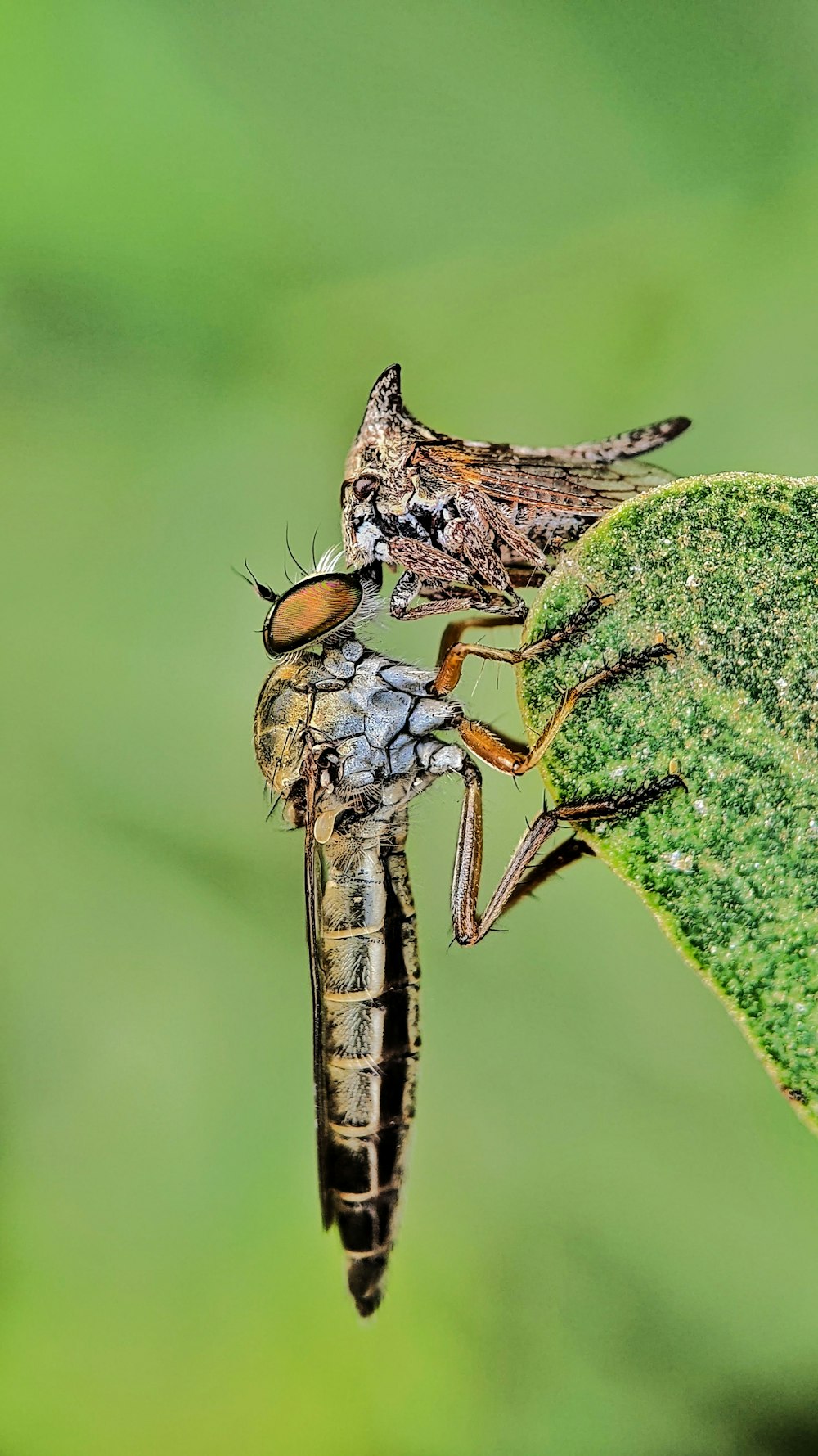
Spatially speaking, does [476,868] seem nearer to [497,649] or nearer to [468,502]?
[497,649]

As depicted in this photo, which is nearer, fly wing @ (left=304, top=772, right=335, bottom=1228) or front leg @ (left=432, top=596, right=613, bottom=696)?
front leg @ (left=432, top=596, right=613, bottom=696)

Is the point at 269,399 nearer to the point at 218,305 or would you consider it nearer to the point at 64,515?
the point at 218,305

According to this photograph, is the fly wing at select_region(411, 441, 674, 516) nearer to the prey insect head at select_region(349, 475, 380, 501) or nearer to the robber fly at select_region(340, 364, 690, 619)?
the robber fly at select_region(340, 364, 690, 619)

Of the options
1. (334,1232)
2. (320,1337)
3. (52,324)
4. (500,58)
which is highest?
(52,324)

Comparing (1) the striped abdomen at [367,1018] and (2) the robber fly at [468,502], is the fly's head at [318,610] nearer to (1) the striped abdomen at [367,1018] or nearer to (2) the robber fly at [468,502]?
(2) the robber fly at [468,502]

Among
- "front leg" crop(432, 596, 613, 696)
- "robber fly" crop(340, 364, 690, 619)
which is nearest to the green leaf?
"front leg" crop(432, 596, 613, 696)

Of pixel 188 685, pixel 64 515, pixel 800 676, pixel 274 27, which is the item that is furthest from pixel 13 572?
pixel 800 676

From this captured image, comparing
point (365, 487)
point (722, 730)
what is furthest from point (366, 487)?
point (722, 730)
